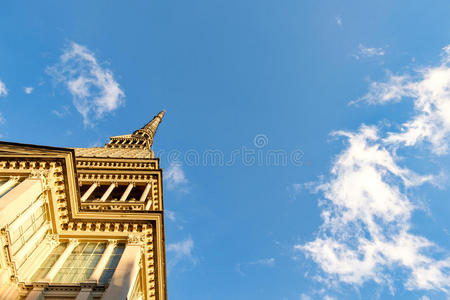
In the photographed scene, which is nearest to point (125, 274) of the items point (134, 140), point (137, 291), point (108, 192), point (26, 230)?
point (137, 291)

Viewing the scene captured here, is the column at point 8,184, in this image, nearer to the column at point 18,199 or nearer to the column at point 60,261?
the column at point 18,199

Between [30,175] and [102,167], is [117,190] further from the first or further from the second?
[30,175]

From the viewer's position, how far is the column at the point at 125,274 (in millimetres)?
17281

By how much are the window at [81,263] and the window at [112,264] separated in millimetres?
864

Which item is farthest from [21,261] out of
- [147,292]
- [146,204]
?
[146,204]

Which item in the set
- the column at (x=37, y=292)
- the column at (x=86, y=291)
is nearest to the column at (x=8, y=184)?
the column at (x=37, y=292)

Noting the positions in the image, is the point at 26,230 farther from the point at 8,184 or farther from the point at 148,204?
the point at 148,204

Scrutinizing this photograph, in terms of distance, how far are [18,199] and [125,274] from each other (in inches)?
290

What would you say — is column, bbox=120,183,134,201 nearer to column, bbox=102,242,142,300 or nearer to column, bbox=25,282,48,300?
column, bbox=102,242,142,300

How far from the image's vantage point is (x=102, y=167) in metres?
40.2

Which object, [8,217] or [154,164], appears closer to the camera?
[8,217]

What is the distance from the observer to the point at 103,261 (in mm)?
20344

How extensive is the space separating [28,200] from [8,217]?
1761 millimetres

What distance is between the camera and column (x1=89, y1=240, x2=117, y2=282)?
1894 cm
